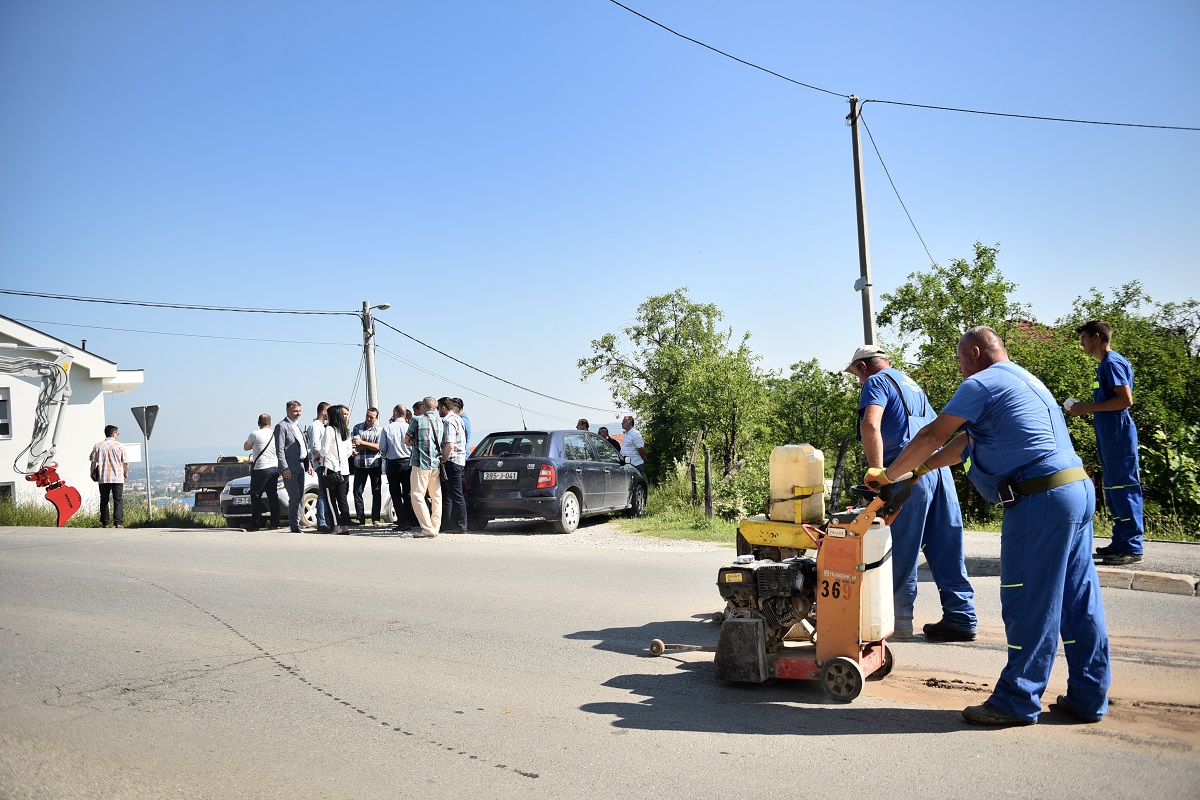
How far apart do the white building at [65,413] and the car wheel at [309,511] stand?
52.8 feet

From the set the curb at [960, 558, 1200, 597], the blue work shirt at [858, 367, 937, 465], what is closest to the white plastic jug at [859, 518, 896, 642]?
the blue work shirt at [858, 367, 937, 465]

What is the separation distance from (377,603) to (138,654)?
213cm

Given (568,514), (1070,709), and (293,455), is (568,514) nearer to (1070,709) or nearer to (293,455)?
(293,455)

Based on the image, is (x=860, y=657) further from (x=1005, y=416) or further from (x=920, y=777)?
(x=1005, y=416)

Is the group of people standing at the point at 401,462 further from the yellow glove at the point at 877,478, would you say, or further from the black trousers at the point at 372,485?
the yellow glove at the point at 877,478

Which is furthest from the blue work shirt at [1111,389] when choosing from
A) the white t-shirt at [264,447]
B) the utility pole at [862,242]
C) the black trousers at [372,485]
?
the white t-shirt at [264,447]

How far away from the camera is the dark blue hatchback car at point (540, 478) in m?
13.6

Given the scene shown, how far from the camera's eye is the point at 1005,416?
14.5 feet

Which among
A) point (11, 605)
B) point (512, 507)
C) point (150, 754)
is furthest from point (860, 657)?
point (512, 507)

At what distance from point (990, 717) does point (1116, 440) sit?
4827mm

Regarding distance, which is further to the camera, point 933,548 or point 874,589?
point 933,548

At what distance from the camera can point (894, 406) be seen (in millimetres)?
6184

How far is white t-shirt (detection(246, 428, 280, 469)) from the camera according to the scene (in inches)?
577

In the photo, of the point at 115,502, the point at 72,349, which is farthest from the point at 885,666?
the point at 72,349
